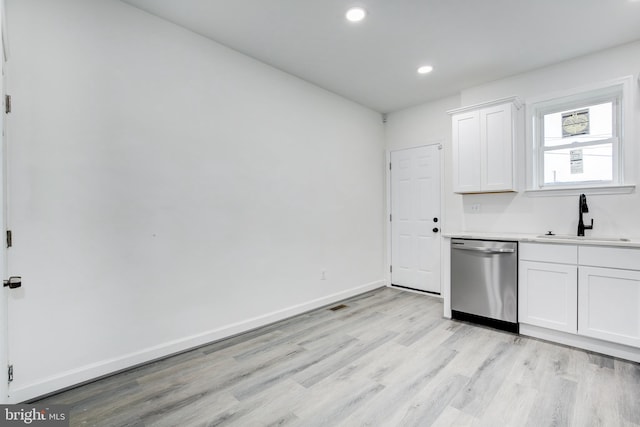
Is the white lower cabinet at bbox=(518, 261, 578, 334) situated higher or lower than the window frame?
lower

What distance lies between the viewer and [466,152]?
12.1ft

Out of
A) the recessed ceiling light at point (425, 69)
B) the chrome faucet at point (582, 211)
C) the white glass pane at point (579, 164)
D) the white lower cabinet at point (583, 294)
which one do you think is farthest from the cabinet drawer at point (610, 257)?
the recessed ceiling light at point (425, 69)

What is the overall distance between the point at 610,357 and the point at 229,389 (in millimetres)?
3115

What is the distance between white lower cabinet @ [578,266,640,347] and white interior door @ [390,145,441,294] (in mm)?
1808

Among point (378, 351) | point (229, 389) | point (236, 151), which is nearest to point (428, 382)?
point (378, 351)

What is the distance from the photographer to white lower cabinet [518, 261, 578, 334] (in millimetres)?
2730

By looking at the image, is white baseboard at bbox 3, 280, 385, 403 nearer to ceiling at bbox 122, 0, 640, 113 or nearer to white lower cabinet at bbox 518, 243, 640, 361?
white lower cabinet at bbox 518, 243, 640, 361

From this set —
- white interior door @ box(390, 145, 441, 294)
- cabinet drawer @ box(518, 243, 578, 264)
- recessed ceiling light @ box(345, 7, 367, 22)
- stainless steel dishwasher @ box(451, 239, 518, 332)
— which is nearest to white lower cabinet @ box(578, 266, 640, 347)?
cabinet drawer @ box(518, 243, 578, 264)

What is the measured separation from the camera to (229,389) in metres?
2.10

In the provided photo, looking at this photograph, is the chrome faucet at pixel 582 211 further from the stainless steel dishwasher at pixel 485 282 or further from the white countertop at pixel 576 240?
the stainless steel dishwasher at pixel 485 282

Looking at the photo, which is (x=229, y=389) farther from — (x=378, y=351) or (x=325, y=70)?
(x=325, y=70)

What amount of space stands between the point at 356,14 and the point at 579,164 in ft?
9.36

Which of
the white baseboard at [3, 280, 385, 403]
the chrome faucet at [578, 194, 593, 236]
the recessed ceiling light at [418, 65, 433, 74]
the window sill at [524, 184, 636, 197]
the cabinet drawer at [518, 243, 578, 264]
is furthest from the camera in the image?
the recessed ceiling light at [418, 65, 433, 74]

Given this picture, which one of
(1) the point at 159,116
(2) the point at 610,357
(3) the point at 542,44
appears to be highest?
(3) the point at 542,44
